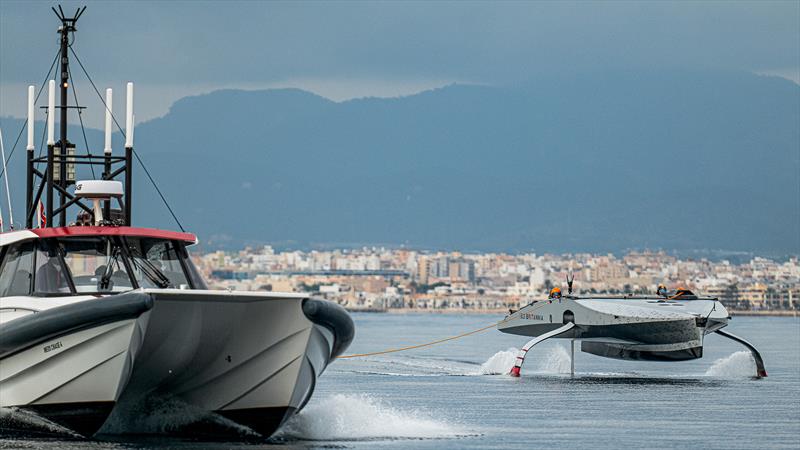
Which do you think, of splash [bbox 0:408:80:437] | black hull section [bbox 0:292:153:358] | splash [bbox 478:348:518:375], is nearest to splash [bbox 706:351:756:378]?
splash [bbox 478:348:518:375]

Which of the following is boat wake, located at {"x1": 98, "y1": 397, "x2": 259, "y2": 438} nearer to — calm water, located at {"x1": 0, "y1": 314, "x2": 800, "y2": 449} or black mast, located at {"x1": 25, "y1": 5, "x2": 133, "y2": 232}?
calm water, located at {"x1": 0, "y1": 314, "x2": 800, "y2": 449}

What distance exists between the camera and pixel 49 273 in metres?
23.1

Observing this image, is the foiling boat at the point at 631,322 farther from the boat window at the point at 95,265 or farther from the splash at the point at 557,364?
the boat window at the point at 95,265

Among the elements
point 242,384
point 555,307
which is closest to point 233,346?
point 242,384

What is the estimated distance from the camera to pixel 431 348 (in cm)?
7731

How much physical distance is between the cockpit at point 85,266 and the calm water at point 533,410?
2.05m

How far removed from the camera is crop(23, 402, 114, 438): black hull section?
858 inches

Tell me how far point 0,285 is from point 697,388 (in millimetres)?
23543

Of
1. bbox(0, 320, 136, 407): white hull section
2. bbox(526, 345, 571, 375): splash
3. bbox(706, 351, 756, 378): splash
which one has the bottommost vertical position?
bbox(526, 345, 571, 375): splash

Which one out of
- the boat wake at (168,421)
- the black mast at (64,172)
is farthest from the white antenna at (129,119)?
the boat wake at (168,421)

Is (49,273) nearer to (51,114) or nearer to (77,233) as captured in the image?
(77,233)

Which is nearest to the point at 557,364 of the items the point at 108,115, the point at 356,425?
the point at 356,425

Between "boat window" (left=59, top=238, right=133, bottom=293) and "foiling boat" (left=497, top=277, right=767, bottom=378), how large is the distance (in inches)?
1031

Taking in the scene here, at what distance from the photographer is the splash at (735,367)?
50.0m
